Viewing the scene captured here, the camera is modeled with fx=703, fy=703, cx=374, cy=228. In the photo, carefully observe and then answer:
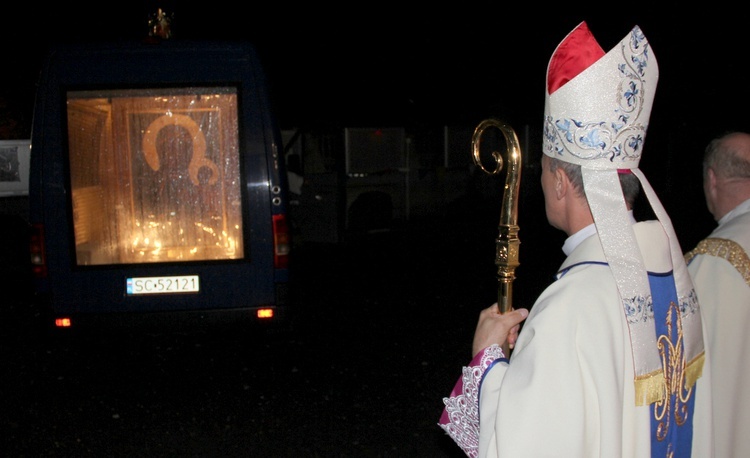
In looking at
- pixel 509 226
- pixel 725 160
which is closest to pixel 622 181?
pixel 509 226

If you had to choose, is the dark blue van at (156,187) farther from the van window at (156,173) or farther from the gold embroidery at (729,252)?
the gold embroidery at (729,252)

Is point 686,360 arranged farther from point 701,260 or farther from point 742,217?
point 742,217

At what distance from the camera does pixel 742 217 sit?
2803 mm

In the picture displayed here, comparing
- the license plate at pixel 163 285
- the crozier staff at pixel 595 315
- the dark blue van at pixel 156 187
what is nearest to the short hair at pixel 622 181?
the crozier staff at pixel 595 315

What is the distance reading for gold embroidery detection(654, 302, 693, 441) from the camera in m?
1.86

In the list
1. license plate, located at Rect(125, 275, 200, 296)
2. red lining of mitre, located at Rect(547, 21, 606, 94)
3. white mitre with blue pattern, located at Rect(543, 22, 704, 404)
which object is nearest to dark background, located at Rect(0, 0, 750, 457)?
license plate, located at Rect(125, 275, 200, 296)

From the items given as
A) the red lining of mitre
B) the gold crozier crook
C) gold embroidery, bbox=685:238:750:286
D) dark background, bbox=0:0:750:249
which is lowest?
gold embroidery, bbox=685:238:750:286

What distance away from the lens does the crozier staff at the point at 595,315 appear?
1675mm

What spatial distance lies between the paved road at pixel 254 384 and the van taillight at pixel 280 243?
2.07 feet

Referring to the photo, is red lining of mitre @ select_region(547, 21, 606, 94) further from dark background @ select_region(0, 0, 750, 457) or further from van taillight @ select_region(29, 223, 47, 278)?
van taillight @ select_region(29, 223, 47, 278)

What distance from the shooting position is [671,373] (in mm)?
1901

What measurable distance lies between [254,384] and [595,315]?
4236 mm

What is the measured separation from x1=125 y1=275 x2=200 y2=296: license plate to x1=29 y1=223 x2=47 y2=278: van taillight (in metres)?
0.62

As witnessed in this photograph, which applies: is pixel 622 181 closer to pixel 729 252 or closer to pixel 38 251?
pixel 729 252
